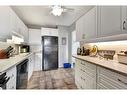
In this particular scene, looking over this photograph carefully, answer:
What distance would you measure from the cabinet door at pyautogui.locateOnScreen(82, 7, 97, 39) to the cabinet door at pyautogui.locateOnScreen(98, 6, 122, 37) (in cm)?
25

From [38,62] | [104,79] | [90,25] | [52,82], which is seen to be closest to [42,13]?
[90,25]

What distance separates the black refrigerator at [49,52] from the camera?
5875 mm

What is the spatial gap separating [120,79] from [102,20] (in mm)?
1322

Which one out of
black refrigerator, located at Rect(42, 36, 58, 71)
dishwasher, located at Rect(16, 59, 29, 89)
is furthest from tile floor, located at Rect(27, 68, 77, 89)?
black refrigerator, located at Rect(42, 36, 58, 71)

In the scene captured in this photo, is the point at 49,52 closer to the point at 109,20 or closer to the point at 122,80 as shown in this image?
the point at 109,20

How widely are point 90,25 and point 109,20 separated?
2.98 feet

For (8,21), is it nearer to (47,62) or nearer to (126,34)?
(126,34)

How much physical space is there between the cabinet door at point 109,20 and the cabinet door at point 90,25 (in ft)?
0.84

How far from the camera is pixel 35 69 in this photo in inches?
230

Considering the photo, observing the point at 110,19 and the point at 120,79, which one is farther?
the point at 110,19

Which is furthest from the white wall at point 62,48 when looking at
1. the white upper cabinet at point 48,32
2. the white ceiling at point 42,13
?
the white ceiling at point 42,13

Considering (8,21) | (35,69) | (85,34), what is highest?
(8,21)

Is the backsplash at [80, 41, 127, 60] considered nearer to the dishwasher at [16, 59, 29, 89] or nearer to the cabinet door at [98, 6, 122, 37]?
the cabinet door at [98, 6, 122, 37]
